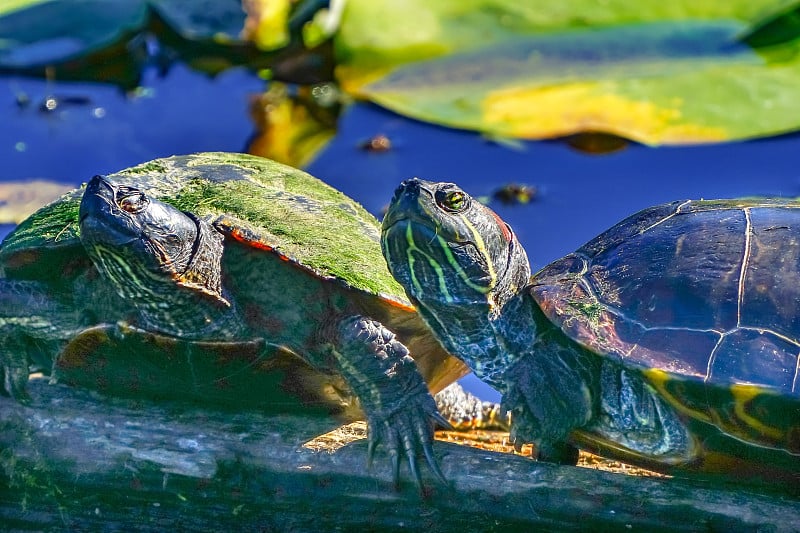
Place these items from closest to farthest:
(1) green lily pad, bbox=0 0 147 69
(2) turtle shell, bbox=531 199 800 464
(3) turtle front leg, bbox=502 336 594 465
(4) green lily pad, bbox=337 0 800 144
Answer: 1. (2) turtle shell, bbox=531 199 800 464
2. (3) turtle front leg, bbox=502 336 594 465
3. (4) green lily pad, bbox=337 0 800 144
4. (1) green lily pad, bbox=0 0 147 69

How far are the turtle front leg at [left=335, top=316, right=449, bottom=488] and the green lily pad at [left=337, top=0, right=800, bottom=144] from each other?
2507 millimetres

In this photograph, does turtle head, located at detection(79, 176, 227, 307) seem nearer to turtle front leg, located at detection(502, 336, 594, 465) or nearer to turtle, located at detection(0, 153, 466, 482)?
turtle, located at detection(0, 153, 466, 482)

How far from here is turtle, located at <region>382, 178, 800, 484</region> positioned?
270 centimetres

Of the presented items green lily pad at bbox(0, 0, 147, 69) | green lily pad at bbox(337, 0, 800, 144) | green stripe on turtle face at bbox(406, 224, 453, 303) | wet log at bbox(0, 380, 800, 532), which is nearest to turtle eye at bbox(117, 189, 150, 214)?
wet log at bbox(0, 380, 800, 532)

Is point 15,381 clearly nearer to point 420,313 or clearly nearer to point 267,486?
point 267,486

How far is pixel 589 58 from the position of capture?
6094 millimetres

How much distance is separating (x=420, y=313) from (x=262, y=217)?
807 mm

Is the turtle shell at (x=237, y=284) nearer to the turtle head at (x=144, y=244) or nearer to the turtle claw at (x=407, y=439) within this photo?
the turtle head at (x=144, y=244)

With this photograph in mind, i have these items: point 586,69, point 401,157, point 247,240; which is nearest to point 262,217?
point 247,240

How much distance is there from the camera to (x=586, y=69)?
19.5 ft

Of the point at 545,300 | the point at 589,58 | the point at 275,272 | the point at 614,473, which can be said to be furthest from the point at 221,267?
the point at 589,58

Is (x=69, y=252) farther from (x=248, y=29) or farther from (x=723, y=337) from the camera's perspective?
(x=248, y=29)

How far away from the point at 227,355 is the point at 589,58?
3596mm

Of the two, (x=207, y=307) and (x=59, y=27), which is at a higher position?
Result: (x=59, y=27)
